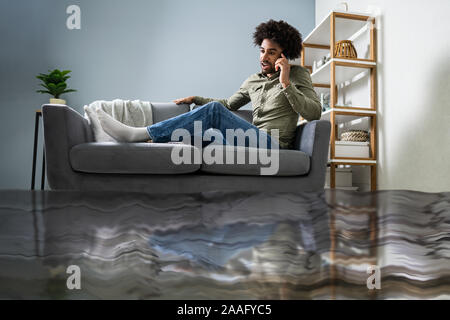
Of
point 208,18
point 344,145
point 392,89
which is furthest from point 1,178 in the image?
point 392,89

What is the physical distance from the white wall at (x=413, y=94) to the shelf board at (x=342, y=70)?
0.10 meters

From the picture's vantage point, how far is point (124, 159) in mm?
1224

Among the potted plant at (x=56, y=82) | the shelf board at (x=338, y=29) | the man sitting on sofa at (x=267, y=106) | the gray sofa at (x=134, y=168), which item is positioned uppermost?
the shelf board at (x=338, y=29)

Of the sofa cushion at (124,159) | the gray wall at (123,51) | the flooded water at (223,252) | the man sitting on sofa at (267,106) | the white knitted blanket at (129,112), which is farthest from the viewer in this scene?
the gray wall at (123,51)

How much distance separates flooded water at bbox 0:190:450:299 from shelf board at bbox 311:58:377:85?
1.61 meters

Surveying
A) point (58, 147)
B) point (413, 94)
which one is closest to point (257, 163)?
point (58, 147)

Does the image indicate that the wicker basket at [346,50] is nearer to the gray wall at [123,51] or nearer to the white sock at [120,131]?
the gray wall at [123,51]

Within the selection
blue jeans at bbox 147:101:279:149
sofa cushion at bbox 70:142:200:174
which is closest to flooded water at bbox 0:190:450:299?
sofa cushion at bbox 70:142:200:174

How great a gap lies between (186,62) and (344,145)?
5.11 feet

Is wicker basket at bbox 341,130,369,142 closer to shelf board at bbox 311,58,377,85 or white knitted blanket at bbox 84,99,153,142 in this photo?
shelf board at bbox 311,58,377,85

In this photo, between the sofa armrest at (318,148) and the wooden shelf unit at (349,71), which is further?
the wooden shelf unit at (349,71)

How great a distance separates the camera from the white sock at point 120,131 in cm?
124

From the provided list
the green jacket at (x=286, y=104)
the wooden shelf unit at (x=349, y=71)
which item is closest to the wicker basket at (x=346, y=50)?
the wooden shelf unit at (x=349, y=71)

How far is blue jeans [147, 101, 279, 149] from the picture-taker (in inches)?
52.2
